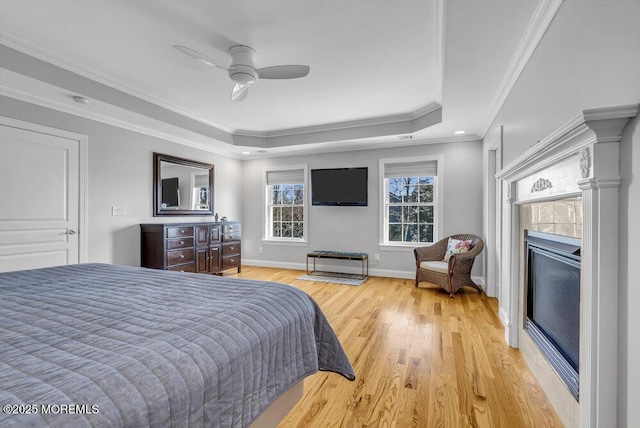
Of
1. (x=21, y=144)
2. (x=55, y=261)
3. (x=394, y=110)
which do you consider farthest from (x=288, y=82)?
(x=55, y=261)

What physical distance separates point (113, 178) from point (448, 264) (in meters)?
Result: 4.57

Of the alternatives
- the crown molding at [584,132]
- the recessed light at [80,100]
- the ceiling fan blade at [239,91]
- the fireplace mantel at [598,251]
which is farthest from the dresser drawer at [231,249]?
the fireplace mantel at [598,251]

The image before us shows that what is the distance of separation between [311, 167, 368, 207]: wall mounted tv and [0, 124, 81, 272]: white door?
3.44m

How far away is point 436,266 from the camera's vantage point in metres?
4.14

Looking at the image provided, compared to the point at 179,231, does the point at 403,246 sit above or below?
below

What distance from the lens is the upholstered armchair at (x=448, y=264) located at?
391 centimetres

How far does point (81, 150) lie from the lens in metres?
3.50

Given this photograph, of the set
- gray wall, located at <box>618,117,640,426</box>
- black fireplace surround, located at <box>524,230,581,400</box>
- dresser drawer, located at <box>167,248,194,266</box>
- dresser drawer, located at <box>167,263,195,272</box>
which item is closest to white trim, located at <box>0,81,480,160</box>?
dresser drawer, located at <box>167,248,194,266</box>

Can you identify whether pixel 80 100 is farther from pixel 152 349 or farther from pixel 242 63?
pixel 152 349

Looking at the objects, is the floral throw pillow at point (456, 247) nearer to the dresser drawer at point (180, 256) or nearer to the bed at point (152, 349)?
the bed at point (152, 349)

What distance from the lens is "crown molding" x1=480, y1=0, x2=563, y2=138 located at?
172 cm

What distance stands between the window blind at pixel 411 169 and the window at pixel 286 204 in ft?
5.33

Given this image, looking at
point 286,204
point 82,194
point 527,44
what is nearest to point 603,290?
point 527,44

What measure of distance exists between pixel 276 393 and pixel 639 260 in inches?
55.5
